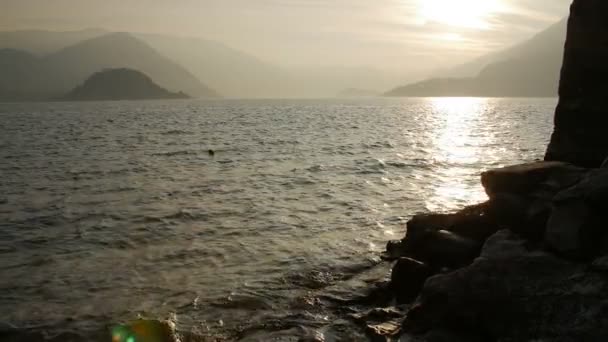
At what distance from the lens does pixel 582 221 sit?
11.5m

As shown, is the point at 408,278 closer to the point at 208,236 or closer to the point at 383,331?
the point at 383,331

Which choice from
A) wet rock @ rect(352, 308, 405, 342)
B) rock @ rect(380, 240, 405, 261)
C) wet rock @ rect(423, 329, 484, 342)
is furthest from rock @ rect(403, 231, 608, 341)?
rock @ rect(380, 240, 405, 261)

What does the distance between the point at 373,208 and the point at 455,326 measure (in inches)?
658

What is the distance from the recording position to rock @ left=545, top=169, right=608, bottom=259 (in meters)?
11.2

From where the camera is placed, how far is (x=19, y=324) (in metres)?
13.6

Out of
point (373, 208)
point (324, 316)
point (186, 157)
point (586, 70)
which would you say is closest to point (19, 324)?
point (324, 316)

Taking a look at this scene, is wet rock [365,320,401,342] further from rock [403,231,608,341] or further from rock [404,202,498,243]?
rock [404,202,498,243]

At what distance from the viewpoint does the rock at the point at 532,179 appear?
1455cm

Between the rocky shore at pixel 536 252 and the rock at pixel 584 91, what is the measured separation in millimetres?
37

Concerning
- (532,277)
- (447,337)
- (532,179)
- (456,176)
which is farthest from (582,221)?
(456,176)

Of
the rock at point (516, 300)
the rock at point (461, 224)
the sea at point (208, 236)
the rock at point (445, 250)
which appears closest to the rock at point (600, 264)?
the rock at point (516, 300)

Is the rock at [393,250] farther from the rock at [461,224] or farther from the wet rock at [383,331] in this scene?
the wet rock at [383,331]

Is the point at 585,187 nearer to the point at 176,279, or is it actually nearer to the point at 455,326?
the point at 455,326

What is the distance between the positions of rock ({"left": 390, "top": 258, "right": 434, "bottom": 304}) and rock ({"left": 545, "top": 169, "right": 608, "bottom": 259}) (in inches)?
172
